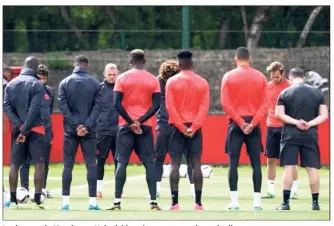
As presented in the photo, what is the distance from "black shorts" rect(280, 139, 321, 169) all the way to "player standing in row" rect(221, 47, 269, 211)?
49 centimetres

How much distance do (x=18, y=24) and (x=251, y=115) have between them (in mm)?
26055

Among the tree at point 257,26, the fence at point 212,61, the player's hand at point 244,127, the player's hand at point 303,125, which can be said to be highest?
the tree at point 257,26

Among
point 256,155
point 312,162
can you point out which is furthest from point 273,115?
point 256,155

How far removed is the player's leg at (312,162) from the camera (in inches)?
653

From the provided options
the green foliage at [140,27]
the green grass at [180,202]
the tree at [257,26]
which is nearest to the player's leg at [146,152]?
the green grass at [180,202]

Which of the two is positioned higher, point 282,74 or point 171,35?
point 171,35

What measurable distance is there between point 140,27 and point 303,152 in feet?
83.3

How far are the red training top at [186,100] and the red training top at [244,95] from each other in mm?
279

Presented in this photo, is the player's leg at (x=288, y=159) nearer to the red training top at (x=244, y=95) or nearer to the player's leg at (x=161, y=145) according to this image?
the red training top at (x=244, y=95)

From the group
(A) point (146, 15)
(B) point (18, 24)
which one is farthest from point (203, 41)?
(B) point (18, 24)

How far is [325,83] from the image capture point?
32656mm

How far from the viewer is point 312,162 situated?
16.6 m

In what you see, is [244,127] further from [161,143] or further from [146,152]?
[161,143]
